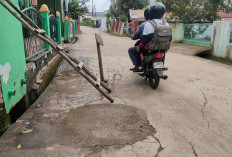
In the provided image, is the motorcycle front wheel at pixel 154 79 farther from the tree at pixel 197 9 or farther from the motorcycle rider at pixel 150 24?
the tree at pixel 197 9

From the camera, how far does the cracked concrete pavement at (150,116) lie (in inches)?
93.4

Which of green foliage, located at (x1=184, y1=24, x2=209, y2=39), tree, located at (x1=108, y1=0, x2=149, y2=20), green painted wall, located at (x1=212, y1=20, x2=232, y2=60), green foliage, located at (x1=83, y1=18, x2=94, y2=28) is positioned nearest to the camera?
green painted wall, located at (x1=212, y1=20, x2=232, y2=60)

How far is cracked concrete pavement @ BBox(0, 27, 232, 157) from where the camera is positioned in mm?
2371

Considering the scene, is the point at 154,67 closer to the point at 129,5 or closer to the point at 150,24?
the point at 150,24

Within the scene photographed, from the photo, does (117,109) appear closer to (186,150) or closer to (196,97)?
(186,150)

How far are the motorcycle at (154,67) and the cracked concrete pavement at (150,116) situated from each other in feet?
0.80

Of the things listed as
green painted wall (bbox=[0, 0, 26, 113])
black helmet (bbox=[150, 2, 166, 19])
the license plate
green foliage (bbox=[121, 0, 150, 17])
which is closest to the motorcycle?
the license plate

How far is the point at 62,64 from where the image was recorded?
6.93 metres

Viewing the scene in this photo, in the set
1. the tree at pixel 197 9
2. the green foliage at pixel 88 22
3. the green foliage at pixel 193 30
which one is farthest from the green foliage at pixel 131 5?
the green foliage at pixel 88 22

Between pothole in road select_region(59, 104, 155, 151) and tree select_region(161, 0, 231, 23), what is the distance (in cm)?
1238

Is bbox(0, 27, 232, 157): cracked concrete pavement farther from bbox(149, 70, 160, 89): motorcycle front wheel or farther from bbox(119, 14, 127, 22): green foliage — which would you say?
bbox(119, 14, 127, 22): green foliage

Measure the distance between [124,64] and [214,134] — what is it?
4671 mm

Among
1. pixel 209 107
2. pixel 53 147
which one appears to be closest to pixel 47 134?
pixel 53 147

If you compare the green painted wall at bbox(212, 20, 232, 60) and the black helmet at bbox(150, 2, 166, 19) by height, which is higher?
the black helmet at bbox(150, 2, 166, 19)
